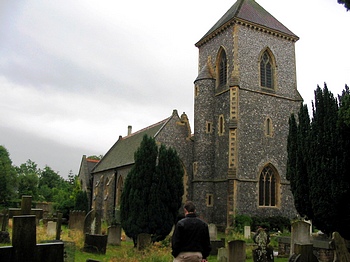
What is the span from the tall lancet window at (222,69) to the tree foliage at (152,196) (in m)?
9.60

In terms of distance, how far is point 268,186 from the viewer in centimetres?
2278

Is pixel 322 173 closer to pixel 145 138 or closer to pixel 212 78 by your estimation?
pixel 145 138

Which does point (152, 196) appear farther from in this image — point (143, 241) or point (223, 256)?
point (223, 256)

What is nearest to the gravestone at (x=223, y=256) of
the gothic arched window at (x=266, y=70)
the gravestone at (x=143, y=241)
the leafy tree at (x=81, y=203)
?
the gravestone at (x=143, y=241)

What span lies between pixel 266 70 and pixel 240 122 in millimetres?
4716

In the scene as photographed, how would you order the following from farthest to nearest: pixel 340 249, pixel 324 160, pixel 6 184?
pixel 6 184, pixel 324 160, pixel 340 249

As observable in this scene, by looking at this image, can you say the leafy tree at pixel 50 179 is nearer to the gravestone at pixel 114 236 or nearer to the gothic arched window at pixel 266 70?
the gothic arched window at pixel 266 70

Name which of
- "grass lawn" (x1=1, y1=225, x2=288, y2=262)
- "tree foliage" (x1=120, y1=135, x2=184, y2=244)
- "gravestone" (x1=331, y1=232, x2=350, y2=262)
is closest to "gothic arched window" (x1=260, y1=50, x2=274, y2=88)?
"tree foliage" (x1=120, y1=135, x2=184, y2=244)

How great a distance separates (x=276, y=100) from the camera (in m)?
24.2

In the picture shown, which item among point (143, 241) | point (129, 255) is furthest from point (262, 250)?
point (143, 241)

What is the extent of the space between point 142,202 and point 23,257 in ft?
37.9

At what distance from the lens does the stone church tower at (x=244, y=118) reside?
21922 mm

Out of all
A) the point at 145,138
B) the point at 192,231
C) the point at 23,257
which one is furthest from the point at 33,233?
the point at 145,138

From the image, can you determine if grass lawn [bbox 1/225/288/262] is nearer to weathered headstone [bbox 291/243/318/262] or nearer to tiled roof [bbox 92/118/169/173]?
weathered headstone [bbox 291/243/318/262]
